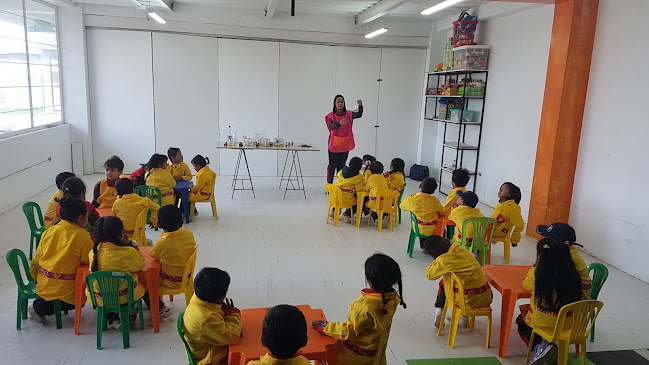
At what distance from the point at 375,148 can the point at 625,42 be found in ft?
17.8

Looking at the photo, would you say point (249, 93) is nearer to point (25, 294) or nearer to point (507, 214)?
point (507, 214)

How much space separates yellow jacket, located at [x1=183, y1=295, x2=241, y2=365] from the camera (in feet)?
7.49

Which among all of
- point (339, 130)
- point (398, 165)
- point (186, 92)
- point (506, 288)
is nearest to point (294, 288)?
point (506, 288)

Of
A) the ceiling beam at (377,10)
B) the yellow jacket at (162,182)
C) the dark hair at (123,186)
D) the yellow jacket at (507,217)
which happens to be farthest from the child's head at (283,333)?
the ceiling beam at (377,10)

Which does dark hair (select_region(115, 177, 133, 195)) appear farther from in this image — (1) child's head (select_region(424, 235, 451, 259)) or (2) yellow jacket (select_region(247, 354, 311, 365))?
(2) yellow jacket (select_region(247, 354, 311, 365))

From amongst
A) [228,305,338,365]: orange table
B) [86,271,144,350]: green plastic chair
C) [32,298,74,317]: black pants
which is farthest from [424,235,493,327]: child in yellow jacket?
[32,298,74,317]: black pants

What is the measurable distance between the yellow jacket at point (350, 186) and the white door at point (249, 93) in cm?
367

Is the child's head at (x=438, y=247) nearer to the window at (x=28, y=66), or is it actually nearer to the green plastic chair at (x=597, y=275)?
the green plastic chair at (x=597, y=275)

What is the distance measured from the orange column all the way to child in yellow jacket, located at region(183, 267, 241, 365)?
4.61 meters

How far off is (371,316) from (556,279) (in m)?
1.23

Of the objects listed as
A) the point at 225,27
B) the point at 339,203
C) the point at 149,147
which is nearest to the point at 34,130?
the point at 149,147

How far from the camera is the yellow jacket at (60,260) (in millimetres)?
3191

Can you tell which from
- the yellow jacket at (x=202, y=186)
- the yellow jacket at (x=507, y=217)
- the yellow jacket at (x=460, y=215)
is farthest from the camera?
the yellow jacket at (x=202, y=186)

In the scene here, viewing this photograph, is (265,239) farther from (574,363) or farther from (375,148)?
(375,148)
